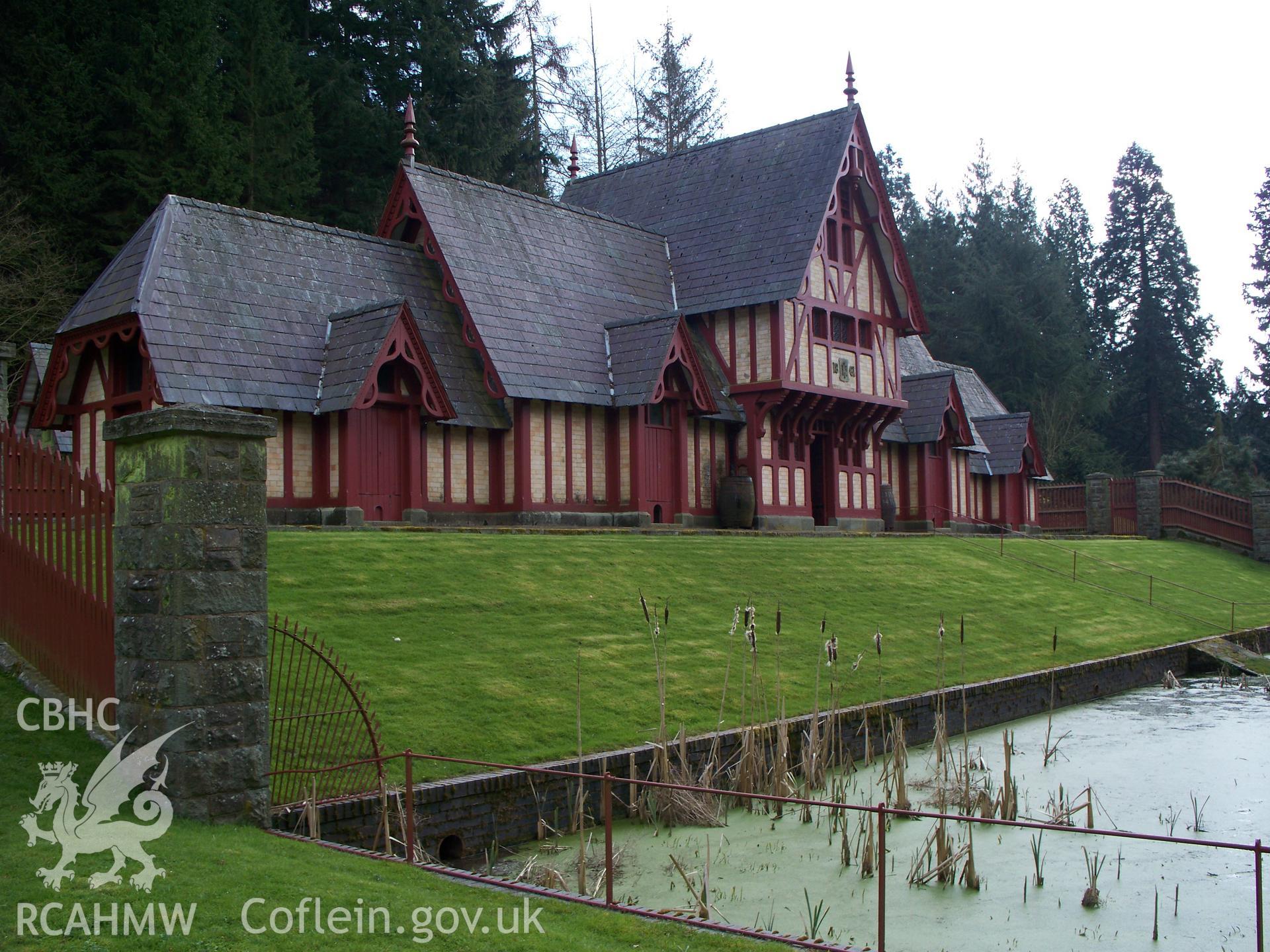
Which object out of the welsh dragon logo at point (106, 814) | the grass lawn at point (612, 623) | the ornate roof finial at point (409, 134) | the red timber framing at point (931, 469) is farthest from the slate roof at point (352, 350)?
the red timber framing at point (931, 469)

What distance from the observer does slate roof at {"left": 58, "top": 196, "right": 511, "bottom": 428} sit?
61.4ft

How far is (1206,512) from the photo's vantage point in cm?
3853

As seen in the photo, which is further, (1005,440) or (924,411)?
(1005,440)

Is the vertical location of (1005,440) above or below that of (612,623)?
above

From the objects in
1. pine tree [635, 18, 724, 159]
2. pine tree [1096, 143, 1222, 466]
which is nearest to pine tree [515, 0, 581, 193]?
pine tree [635, 18, 724, 159]

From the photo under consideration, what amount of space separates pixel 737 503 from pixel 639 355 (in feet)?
13.2

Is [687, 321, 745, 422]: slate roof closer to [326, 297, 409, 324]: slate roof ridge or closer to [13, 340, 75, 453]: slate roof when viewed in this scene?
[326, 297, 409, 324]: slate roof ridge

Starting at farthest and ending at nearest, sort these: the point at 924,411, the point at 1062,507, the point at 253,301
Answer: the point at 1062,507, the point at 924,411, the point at 253,301

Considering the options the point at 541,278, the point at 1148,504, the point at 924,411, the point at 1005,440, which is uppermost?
the point at 541,278

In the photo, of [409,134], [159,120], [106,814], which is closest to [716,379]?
[409,134]

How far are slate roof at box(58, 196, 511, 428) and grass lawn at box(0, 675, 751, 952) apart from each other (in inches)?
471

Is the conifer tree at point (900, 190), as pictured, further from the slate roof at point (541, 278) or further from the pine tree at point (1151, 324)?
the slate roof at point (541, 278)

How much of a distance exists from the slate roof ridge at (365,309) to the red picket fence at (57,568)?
10.8 meters

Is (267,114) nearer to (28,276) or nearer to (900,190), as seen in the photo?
(28,276)
